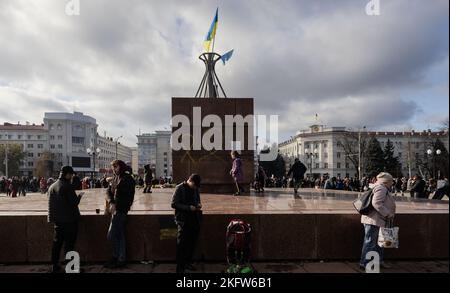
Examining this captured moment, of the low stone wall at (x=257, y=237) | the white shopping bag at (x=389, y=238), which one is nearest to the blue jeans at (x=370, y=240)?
the white shopping bag at (x=389, y=238)

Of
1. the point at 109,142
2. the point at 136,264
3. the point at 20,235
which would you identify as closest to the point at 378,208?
the point at 136,264

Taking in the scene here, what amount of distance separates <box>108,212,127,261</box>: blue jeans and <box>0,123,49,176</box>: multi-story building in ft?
354

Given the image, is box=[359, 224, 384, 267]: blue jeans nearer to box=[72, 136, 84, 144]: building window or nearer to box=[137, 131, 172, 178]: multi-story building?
box=[72, 136, 84, 144]: building window

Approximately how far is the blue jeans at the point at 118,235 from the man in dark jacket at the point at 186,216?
119 centimetres

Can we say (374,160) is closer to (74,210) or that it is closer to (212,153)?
(212,153)

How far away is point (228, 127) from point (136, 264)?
734 cm

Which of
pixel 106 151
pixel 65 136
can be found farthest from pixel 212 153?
pixel 106 151

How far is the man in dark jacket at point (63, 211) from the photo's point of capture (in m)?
5.61

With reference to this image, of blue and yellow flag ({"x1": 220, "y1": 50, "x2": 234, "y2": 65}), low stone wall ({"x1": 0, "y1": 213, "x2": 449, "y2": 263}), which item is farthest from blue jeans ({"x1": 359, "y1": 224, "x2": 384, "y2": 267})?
blue and yellow flag ({"x1": 220, "y1": 50, "x2": 234, "y2": 65})

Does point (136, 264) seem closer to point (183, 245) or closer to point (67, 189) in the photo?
point (183, 245)

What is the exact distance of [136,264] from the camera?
251 inches

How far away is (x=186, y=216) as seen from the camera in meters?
5.52
